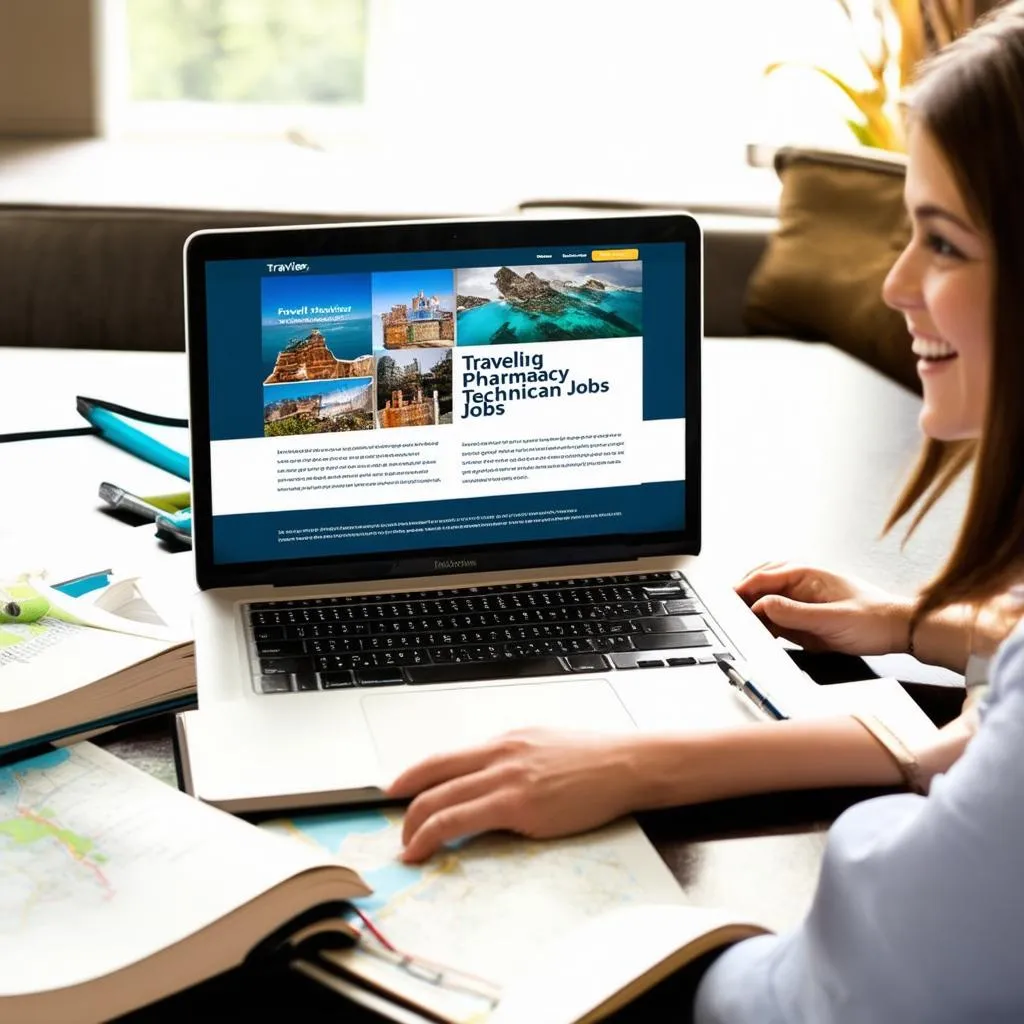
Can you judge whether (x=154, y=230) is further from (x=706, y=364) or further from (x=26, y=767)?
(x=26, y=767)

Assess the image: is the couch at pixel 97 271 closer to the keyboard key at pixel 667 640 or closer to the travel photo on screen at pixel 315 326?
the travel photo on screen at pixel 315 326

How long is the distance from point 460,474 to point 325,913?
471mm

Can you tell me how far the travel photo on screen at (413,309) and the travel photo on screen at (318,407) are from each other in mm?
39

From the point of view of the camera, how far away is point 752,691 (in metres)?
1.03

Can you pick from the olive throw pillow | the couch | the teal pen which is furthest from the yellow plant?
the teal pen

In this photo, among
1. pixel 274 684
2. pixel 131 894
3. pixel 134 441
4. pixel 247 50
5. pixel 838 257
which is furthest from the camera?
pixel 247 50

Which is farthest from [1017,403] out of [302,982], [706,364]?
[706,364]

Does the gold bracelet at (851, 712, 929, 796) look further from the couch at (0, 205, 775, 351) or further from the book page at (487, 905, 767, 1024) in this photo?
the couch at (0, 205, 775, 351)

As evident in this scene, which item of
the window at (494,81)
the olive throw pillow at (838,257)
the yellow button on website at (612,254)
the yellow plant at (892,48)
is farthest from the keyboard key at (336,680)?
the window at (494,81)

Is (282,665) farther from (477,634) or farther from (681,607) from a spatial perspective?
(681,607)

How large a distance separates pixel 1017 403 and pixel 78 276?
90.2 inches

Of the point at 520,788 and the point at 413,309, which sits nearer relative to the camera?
the point at 520,788

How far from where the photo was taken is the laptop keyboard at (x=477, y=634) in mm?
1044

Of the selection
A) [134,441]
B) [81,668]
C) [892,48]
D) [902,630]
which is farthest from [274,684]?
[892,48]
